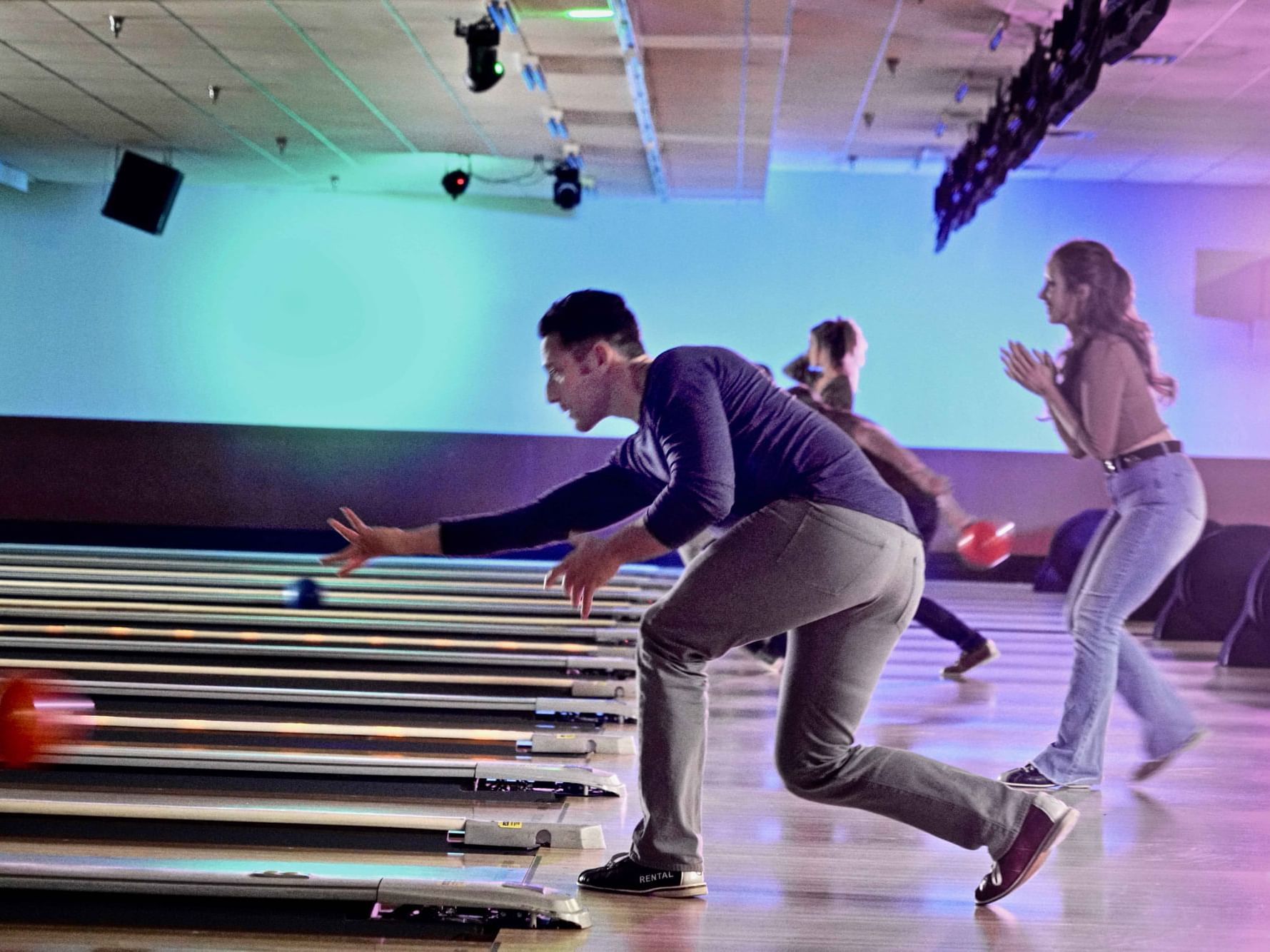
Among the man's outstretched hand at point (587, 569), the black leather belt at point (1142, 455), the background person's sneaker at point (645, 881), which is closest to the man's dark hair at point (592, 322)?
the man's outstretched hand at point (587, 569)

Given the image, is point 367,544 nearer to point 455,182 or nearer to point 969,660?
point 969,660

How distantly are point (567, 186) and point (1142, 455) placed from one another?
348 inches

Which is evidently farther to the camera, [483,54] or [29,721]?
[483,54]

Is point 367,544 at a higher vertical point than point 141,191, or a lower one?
lower

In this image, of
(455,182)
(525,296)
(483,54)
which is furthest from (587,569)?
(525,296)

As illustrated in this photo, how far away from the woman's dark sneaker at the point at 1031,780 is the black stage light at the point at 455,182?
30.9ft

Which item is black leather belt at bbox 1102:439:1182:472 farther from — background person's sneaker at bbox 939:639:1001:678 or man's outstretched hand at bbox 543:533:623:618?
background person's sneaker at bbox 939:639:1001:678

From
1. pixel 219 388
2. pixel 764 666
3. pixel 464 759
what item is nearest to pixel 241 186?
pixel 219 388

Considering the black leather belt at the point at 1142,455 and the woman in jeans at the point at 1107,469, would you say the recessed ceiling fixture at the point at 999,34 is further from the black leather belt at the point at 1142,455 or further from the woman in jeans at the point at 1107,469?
the black leather belt at the point at 1142,455

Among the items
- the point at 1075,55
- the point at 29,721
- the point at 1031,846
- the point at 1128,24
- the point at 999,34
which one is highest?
the point at 999,34

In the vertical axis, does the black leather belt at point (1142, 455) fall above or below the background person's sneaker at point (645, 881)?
above

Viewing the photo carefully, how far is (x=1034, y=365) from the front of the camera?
11.2ft

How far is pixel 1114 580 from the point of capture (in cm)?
344

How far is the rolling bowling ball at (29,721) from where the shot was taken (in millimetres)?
1564
